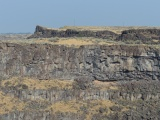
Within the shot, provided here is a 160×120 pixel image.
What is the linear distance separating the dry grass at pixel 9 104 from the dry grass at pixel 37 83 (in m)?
2.84

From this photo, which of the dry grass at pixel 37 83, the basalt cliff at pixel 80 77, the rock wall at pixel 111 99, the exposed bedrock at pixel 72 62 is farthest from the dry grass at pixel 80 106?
the exposed bedrock at pixel 72 62

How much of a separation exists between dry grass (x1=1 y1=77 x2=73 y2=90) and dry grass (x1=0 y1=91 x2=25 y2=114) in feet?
9.32

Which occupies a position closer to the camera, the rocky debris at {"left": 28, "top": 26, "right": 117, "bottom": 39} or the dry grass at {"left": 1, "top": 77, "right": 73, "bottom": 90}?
the dry grass at {"left": 1, "top": 77, "right": 73, "bottom": 90}

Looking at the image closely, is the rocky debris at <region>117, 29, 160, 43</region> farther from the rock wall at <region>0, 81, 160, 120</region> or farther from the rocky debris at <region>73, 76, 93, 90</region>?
the rocky debris at <region>73, 76, 93, 90</region>

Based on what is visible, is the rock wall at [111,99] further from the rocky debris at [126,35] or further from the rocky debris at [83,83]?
the rocky debris at [126,35]

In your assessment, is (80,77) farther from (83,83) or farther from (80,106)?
(80,106)

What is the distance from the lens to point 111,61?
8556 cm

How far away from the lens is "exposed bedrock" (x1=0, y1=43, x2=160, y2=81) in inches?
3344

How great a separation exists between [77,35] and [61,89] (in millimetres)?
30367

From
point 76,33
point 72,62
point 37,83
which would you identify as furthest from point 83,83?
point 76,33

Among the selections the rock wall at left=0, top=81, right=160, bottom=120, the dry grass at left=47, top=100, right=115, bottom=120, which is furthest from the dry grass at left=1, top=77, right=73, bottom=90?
the dry grass at left=47, top=100, right=115, bottom=120

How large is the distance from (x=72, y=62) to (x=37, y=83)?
7228 millimetres

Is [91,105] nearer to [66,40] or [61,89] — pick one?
[61,89]

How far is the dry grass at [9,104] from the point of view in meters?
77.7
